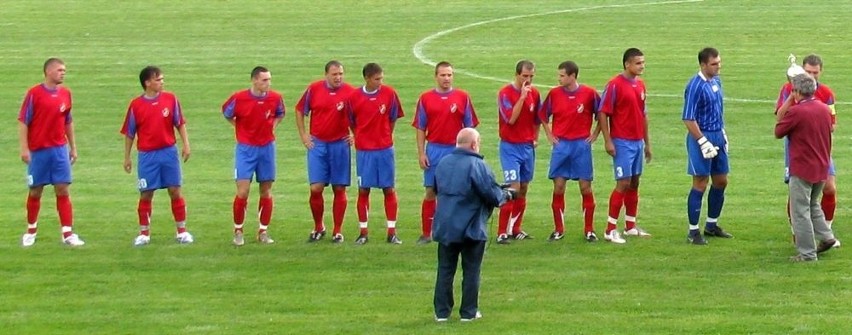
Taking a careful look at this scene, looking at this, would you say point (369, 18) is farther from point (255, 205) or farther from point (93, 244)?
point (93, 244)

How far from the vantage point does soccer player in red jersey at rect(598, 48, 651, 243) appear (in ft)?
56.0

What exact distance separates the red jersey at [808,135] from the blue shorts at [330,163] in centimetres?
480

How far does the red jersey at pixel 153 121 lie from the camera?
677 inches

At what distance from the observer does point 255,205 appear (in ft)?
66.8

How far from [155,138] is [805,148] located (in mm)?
6902

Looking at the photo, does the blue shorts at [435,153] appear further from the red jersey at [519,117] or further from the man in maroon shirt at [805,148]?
the man in maroon shirt at [805,148]

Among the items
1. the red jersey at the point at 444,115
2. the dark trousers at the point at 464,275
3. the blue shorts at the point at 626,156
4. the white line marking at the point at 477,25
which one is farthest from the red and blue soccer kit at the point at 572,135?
the white line marking at the point at 477,25

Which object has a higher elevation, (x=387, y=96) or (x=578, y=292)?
(x=387, y=96)

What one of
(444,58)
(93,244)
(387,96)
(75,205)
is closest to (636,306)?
(387,96)

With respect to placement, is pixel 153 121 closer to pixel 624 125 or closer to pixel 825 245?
pixel 624 125

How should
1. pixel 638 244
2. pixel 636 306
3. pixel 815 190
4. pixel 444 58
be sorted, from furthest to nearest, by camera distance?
pixel 444 58, pixel 638 244, pixel 815 190, pixel 636 306

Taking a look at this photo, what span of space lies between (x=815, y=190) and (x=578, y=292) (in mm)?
2819

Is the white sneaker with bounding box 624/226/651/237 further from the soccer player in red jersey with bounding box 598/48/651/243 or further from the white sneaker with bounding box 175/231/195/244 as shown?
the white sneaker with bounding box 175/231/195/244

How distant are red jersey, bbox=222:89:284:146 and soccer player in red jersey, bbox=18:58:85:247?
71.1 inches
